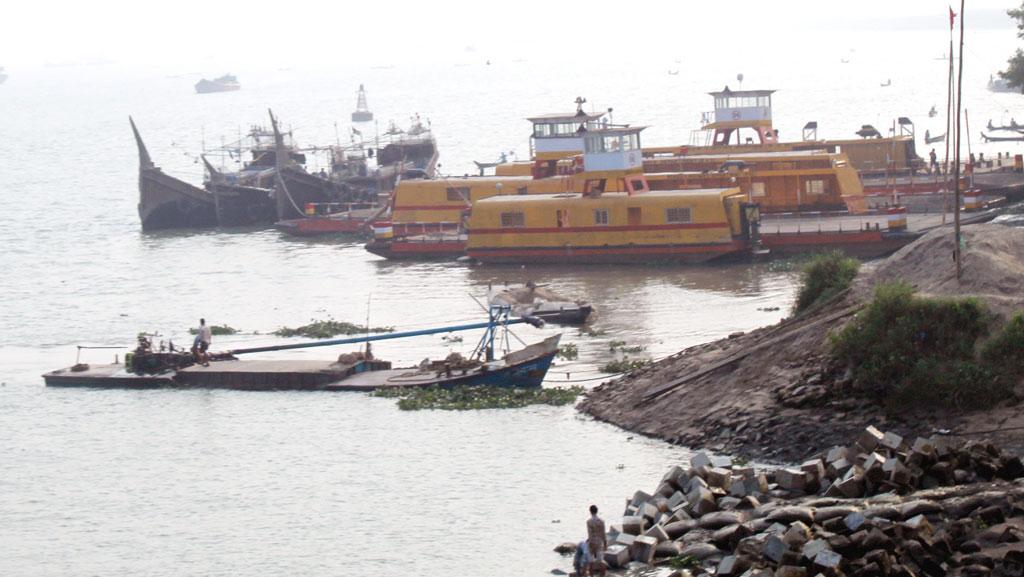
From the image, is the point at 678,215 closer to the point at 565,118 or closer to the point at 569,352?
the point at 565,118

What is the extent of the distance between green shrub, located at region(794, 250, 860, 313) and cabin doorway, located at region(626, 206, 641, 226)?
2070cm

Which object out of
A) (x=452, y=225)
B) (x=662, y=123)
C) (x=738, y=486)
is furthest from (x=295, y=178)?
(x=662, y=123)

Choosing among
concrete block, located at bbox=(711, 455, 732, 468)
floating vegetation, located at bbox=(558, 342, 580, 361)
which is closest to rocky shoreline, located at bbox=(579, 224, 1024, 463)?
concrete block, located at bbox=(711, 455, 732, 468)

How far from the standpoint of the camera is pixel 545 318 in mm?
42594

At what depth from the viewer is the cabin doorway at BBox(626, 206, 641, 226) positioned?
53.7m

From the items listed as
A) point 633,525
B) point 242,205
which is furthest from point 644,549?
point 242,205

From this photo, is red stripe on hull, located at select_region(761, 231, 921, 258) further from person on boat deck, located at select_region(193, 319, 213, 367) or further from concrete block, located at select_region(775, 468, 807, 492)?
concrete block, located at select_region(775, 468, 807, 492)

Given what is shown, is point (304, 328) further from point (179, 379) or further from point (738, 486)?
point (738, 486)

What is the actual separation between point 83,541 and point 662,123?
117909 millimetres

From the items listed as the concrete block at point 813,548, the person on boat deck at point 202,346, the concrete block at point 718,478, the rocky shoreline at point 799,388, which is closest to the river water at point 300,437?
the rocky shoreline at point 799,388

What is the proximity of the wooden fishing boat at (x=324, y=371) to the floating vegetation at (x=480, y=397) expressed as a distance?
0.90 feet

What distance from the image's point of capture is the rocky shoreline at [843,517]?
19.7 meters

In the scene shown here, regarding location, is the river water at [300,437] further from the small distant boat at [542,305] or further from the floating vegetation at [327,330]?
the floating vegetation at [327,330]

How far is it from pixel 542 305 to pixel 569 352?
491 centimetres
